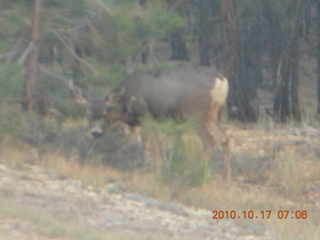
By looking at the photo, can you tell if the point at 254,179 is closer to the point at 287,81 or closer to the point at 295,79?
the point at 287,81

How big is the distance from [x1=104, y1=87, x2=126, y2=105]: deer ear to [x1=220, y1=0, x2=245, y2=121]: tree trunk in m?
7.01

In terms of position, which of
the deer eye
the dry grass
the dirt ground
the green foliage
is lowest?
the dry grass

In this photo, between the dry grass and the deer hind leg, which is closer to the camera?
the dry grass

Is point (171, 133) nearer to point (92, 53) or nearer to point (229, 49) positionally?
point (92, 53)

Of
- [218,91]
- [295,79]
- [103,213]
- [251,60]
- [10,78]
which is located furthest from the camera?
[251,60]

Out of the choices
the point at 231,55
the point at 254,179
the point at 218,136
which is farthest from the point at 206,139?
the point at 231,55

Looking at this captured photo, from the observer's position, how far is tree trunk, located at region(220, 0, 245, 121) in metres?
18.0

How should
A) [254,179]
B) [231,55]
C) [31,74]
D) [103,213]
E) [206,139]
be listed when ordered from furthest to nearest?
[231,55]
[254,179]
[31,74]
[206,139]
[103,213]

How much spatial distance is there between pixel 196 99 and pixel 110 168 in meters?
1.80

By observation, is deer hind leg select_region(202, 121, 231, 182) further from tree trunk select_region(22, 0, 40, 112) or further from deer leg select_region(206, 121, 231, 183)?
tree trunk select_region(22, 0, 40, 112)

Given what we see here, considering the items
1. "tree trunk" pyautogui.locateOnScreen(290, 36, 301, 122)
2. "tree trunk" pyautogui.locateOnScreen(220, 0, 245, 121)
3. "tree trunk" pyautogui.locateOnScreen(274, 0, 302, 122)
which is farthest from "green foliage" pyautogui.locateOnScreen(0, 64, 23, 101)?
"tree trunk" pyautogui.locateOnScreen(290, 36, 301, 122)

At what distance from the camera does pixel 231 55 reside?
18.4 m

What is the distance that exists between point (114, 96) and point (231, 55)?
731 cm

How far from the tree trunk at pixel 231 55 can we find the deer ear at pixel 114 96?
7.01m
